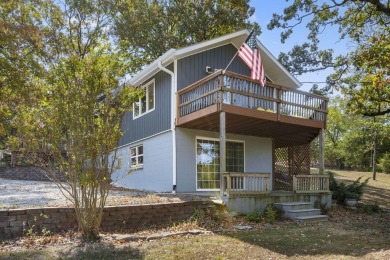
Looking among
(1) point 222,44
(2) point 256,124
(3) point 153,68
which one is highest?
(1) point 222,44

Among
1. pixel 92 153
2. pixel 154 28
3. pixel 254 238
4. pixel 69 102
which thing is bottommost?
pixel 254 238

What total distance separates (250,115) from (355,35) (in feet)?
19.7

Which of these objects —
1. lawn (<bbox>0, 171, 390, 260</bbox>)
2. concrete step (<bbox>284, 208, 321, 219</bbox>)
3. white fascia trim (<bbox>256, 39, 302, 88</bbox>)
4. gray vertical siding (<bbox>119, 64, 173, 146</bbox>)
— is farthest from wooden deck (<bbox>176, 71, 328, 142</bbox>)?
lawn (<bbox>0, 171, 390, 260</bbox>)

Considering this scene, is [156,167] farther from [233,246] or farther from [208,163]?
[233,246]

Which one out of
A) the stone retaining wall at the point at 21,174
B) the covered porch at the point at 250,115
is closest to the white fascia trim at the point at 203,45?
the covered porch at the point at 250,115

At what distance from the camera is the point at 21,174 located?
21.5 metres

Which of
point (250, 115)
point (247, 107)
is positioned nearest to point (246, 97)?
point (247, 107)

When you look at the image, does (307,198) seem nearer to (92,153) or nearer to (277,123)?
(277,123)

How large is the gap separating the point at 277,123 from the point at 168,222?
18.6 feet

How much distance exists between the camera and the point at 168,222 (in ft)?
28.0

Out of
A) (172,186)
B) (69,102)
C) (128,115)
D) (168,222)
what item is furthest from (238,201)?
(128,115)

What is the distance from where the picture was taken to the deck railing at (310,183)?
11797 millimetres

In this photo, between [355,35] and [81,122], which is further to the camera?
[355,35]

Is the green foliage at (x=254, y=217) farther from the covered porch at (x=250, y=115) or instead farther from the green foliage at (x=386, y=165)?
the green foliage at (x=386, y=165)
